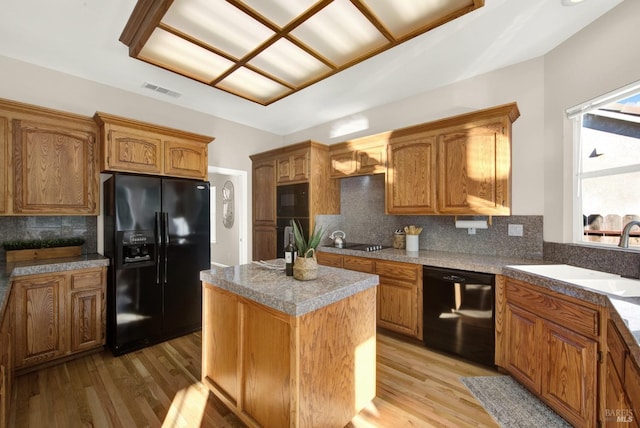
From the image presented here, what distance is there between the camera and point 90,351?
2586 millimetres

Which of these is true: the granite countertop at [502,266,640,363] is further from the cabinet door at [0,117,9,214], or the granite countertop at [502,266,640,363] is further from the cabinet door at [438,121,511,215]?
the cabinet door at [0,117,9,214]

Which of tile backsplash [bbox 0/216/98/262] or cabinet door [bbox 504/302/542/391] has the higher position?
tile backsplash [bbox 0/216/98/262]

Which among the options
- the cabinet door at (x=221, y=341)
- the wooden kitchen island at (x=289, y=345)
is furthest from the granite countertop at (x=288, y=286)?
the cabinet door at (x=221, y=341)

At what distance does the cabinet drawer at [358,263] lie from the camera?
3109 mm

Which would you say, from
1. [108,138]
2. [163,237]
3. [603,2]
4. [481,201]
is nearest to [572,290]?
[481,201]

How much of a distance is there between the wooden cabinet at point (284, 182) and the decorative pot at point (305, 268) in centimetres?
191

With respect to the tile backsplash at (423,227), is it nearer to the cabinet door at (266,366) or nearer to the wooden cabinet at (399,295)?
the wooden cabinet at (399,295)

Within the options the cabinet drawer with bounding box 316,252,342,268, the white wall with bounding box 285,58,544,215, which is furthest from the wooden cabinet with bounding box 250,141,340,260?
the white wall with bounding box 285,58,544,215

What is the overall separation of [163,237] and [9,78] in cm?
206

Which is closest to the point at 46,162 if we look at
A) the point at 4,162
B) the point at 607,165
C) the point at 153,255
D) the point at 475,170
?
the point at 4,162

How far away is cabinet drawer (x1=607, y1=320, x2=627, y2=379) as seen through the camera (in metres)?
1.14

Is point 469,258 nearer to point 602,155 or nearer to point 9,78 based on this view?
point 602,155

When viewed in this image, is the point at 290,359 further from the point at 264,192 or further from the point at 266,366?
the point at 264,192

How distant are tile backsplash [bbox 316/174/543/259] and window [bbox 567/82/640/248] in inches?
15.2
